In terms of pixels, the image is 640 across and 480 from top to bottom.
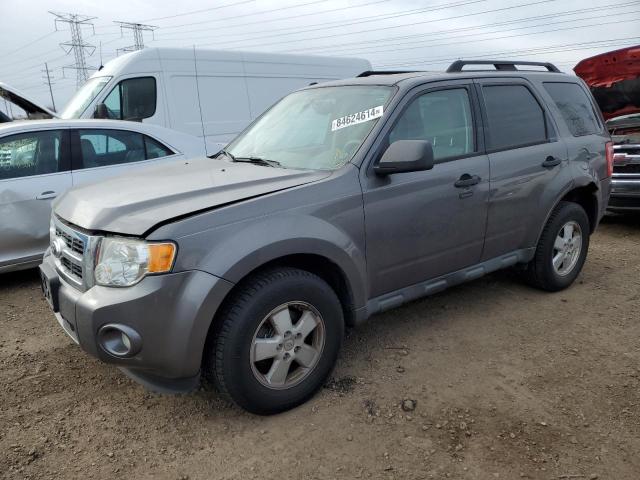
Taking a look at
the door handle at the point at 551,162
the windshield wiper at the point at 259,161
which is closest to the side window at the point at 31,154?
the windshield wiper at the point at 259,161

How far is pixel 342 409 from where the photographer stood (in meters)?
2.82

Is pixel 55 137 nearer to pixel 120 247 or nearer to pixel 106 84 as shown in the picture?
pixel 120 247

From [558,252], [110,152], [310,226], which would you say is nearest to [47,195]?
[110,152]

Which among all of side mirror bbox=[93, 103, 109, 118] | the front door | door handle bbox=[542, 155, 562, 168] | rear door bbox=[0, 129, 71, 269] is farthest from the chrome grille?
side mirror bbox=[93, 103, 109, 118]

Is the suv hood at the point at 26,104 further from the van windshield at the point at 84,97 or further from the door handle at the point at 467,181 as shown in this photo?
the door handle at the point at 467,181

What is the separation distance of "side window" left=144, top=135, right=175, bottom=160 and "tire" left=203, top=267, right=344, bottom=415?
10.7ft

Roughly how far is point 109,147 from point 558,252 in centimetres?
423

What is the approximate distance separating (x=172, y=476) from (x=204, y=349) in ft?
1.91

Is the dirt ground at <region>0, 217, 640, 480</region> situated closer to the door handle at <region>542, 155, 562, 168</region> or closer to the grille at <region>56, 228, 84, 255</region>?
the grille at <region>56, 228, 84, 255</region>

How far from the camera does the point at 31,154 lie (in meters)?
4.74

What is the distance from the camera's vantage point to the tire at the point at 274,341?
2.53m

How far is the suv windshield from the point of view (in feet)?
10.3

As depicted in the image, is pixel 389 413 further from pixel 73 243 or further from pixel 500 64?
pixel 500 64

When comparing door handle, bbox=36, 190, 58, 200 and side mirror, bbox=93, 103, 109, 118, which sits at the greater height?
side mirror, bbox=93, 103, 109, 118
